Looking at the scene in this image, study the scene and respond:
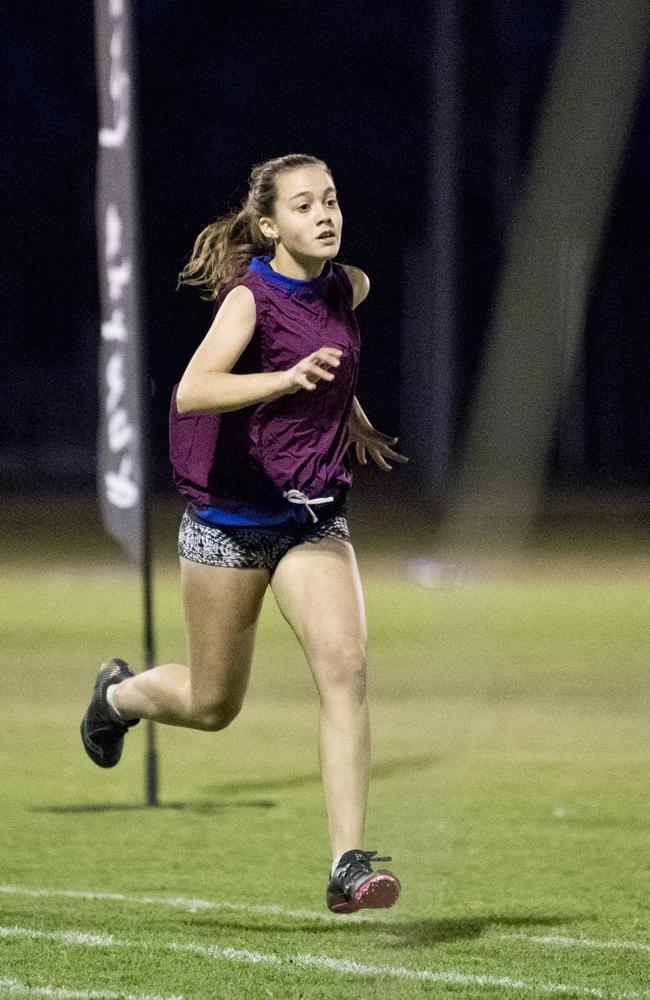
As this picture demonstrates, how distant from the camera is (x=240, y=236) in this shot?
21.5 ft

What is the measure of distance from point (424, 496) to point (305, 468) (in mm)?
31787

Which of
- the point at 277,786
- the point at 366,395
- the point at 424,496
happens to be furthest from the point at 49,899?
the point at 366,395

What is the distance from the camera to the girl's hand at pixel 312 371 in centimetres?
567

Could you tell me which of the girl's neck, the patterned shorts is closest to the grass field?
the patterned shorts

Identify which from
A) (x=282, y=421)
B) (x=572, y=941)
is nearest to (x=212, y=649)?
(x=282, y=421)

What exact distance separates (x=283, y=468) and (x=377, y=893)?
4.26ft

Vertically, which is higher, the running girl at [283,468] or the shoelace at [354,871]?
the running girl at [283,468]

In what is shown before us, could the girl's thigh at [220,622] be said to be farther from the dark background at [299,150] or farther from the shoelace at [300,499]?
the dark background at [299,150]

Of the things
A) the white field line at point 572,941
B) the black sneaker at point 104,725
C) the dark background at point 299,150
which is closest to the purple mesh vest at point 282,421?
the black sneaker at point 104,725

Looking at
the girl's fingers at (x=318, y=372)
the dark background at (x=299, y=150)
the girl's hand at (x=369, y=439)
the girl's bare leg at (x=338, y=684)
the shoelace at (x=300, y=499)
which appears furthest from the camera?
the dark background at (x=299, y=150)

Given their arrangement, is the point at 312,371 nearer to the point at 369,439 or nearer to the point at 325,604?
the point at 325,604

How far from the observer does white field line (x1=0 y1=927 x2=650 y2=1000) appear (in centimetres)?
589

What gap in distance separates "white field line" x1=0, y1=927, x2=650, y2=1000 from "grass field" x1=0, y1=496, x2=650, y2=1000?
15 millimetres

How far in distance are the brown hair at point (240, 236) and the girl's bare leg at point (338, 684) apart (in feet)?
3.36
